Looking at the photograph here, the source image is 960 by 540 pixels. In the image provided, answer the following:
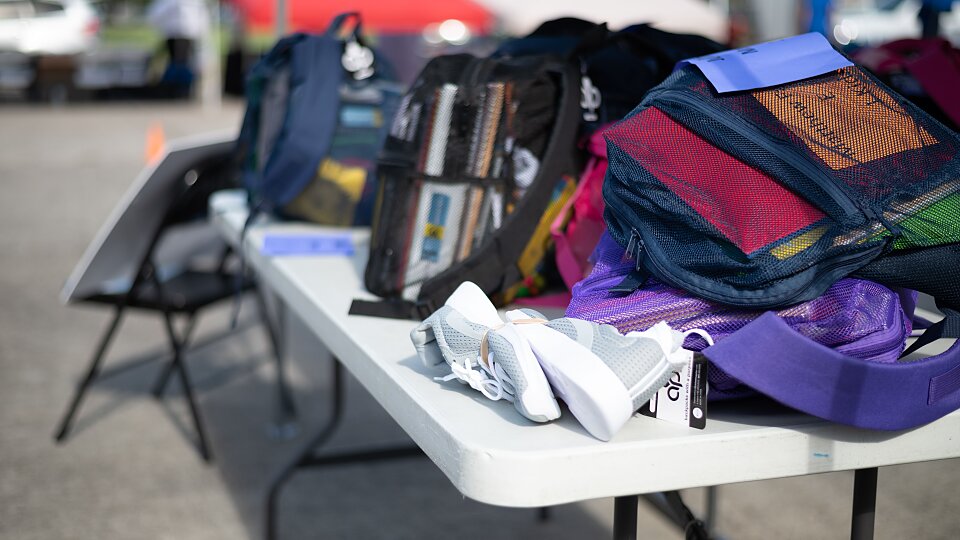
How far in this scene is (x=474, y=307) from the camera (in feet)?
4.12

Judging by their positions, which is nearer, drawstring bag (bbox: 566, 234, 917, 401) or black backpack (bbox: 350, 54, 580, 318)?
drawstring bag (bbox: 566, 234, 917, 401)

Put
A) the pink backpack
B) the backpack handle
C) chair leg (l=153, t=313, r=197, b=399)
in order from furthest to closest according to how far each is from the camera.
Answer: chair leg (l=153, t=313, r=197, b=399)
the backpack handle
the pink backpack

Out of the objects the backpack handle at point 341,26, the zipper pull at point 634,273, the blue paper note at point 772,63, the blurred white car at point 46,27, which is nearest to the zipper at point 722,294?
the zipper pull at point 634,273

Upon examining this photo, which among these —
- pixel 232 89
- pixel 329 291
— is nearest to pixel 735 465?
pixel 329 291

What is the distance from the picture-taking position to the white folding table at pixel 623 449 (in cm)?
104

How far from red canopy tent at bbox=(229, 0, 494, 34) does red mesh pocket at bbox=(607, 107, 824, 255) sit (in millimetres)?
6099

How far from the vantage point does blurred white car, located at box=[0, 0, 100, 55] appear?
46.6ft

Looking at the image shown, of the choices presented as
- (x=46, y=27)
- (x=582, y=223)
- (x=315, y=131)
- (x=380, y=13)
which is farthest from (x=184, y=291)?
(x=46, y=27)

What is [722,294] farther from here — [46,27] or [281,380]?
[46,27]

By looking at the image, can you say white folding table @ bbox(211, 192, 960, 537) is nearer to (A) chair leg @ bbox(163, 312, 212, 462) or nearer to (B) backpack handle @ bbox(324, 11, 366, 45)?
(B) backpack handle @ bbox(324, 11, 366, 45)

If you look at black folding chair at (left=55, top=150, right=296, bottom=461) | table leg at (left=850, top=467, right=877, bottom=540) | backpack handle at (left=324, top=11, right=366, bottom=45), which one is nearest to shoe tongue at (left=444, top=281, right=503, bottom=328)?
table leg at (left=850, top=467, right=877, bottom=540)

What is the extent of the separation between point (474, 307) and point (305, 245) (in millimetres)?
971

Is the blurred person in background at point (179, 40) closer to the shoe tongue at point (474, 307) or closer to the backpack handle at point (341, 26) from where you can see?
the backpack handle at point (341, 26)

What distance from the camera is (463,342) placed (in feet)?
4.01
